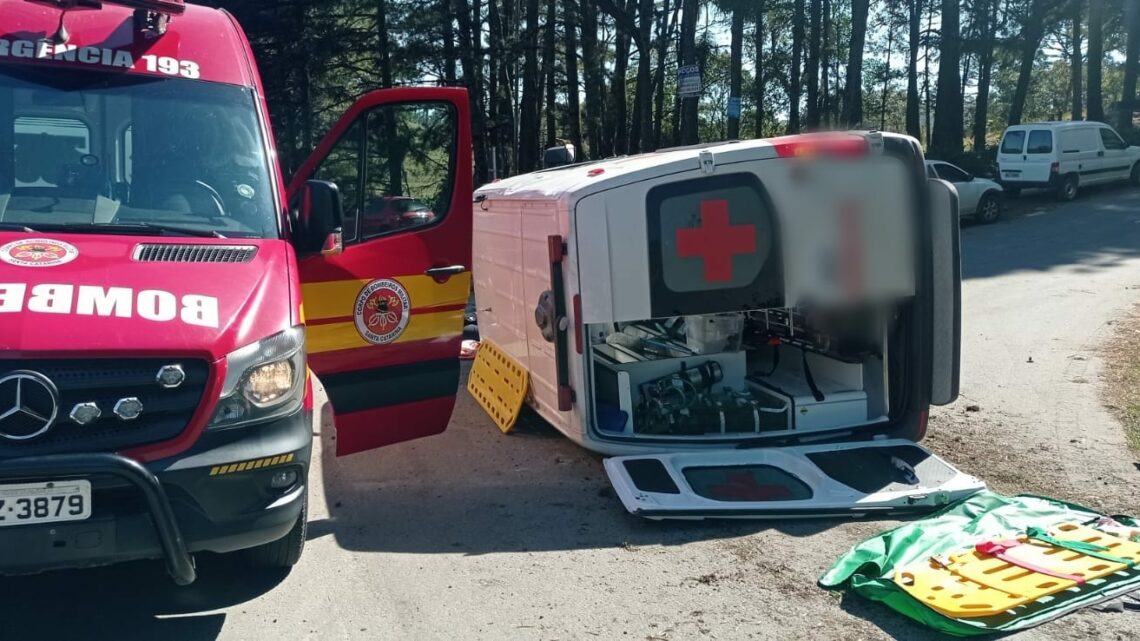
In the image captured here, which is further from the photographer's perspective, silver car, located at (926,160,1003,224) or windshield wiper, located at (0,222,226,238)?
silver car, located at (926,160,1003,224)

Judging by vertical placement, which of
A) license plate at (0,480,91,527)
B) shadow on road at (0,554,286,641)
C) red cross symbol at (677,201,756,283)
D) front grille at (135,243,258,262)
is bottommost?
shadow on road at (0,554,286,641)

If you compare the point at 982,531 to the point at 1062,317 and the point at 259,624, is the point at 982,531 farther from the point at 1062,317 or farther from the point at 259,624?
the point at 1062,317

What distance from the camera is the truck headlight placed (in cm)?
369

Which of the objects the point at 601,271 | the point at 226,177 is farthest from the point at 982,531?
the point at 226,177

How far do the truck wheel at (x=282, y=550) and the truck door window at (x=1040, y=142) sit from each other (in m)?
22.3

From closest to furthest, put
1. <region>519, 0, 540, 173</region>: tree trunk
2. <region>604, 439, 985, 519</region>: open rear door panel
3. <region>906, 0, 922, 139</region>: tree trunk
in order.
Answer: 1. <region>604, 439, 985, 519</region>: open rear door panel
2. <region>519, 0, 540, 173</region>: tree trunk
3. <region>906, 0, 922, 139</region>: tree trunk

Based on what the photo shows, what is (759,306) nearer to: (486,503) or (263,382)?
(486,503)

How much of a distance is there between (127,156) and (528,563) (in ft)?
9.03

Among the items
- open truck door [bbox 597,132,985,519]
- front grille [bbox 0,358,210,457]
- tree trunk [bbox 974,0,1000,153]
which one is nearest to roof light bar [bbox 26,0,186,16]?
front grille [bbox 0,358,210,457]

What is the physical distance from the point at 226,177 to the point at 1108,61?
180 feet

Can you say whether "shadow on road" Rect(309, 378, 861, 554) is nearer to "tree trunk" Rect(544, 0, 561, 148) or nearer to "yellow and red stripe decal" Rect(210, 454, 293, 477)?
"yellow and red stripe decal" Rect(210, 454, 293, 477)

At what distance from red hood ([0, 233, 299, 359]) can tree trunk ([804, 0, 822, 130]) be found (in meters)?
29.5

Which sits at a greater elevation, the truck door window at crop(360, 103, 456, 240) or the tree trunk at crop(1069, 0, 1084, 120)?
the tree trunk at crop(1069, 0, 1084, 120)

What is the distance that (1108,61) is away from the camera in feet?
161
